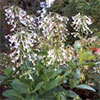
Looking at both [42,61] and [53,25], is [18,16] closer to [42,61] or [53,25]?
[53,25]

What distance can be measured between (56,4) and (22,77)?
3.33 m

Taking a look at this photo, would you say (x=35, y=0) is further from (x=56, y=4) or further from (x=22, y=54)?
(x=22, y=54)

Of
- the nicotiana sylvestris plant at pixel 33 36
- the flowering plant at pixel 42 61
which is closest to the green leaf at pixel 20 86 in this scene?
the flowering plant at pixel 42 61

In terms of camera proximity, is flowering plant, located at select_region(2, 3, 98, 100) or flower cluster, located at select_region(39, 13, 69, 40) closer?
flowering plant, located at select_region(2, 3, 98, 100)

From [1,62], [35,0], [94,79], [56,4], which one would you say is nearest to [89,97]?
[94,79]

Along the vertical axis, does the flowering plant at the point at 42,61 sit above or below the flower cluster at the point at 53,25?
below

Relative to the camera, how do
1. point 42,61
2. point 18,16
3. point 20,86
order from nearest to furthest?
point 20,86 → point 18,16 → point 42,61

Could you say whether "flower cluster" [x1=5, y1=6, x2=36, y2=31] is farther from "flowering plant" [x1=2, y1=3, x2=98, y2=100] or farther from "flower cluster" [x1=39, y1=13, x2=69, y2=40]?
"flower cluster" [x1=39, y1=13, x2=69, y2=40]

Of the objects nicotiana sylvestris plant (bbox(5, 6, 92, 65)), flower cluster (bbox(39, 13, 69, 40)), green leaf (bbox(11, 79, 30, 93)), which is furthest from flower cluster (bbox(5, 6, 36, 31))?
green leaf (bbox(11, 79, 30, 93))

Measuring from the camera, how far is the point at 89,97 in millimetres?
3920

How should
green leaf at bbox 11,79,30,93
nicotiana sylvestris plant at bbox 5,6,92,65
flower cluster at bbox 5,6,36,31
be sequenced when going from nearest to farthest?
nicotiana sylvestris plant at bbox 5,6,92,65 → green leaf at bbox 11,79,30,93 → flower cluster at bbox 5,6,36,31

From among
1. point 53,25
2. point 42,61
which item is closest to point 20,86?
point 42,61

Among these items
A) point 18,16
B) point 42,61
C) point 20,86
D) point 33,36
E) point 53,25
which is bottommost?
point 20,86

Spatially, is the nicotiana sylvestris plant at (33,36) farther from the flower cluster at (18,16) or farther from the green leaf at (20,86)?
the green leaf at (20,86)
